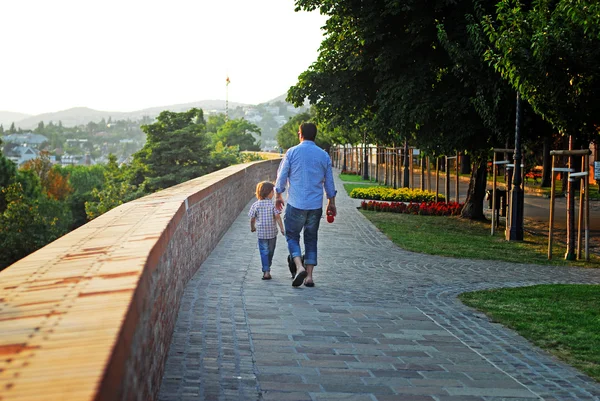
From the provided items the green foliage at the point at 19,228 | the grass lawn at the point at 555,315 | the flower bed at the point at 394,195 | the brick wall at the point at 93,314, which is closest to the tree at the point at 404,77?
the flower bed at the point at 394,195

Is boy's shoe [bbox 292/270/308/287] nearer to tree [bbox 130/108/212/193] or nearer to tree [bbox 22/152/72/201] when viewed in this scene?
tree [bbox 130/108/212/193]

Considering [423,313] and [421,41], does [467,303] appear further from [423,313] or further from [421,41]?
[421,41]

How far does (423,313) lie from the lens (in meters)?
8.71

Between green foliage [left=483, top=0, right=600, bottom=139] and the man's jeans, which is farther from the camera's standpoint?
green foliage [left=483, top=0, right=600, bottom=139]

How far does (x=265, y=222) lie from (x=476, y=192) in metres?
13.8

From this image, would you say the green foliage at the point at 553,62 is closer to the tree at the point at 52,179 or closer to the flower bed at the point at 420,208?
the flower bed at the point at 420,208

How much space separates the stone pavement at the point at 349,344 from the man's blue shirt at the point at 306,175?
1.02 m

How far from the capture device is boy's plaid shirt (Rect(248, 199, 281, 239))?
35.1 feet

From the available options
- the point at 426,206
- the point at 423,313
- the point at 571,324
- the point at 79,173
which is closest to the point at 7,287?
the point at 423,313

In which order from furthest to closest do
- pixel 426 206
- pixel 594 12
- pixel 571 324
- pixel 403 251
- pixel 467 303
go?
pixel 426 206
pixel 403 251
pixel 594 12
pixel 467 303
pixel 571 324

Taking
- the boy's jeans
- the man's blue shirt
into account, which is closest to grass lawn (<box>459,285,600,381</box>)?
the man's blue shirt

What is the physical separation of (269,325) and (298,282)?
7.94ft

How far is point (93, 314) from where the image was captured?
315 centimetres

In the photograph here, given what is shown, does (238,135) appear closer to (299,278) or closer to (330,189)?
(330,189)
